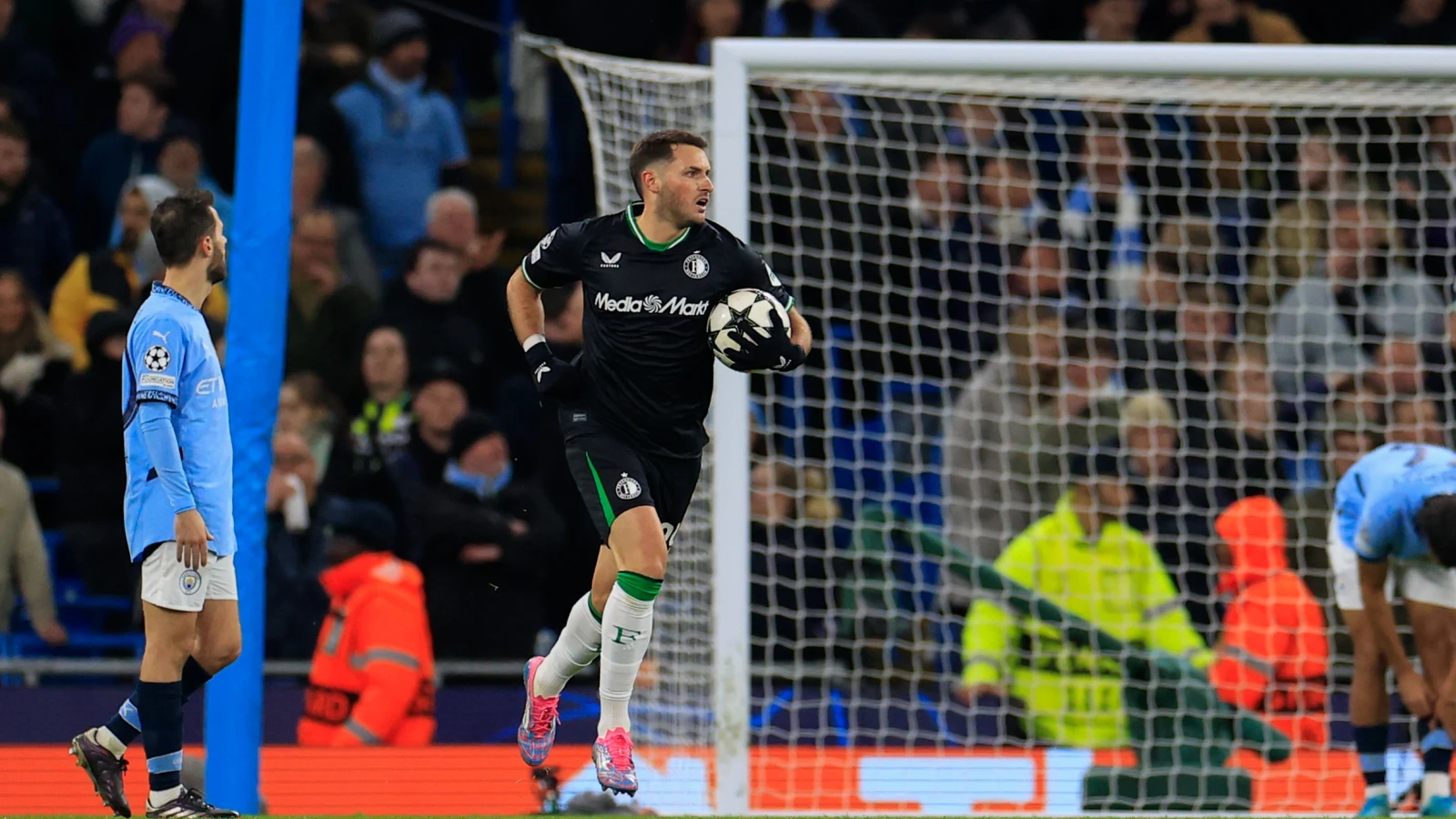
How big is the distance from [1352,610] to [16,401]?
7292mm

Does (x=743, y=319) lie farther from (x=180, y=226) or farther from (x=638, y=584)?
(x=180, y=226)

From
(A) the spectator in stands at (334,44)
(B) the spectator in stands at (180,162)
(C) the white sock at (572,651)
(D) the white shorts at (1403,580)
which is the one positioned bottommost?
(C) the white sock at (572,651)

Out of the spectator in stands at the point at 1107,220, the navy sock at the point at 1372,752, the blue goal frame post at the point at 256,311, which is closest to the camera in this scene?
the blue goal frame post at the point at 256,311

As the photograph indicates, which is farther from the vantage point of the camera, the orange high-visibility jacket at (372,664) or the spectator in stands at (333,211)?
the spectator in stands at (333,211)

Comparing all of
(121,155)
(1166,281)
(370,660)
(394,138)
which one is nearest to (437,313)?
(394,138)

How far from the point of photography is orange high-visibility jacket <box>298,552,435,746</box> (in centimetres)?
874

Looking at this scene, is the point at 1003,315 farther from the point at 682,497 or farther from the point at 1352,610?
the point at 682,497

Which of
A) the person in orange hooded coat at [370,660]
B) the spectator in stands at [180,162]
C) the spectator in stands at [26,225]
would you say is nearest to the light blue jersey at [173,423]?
the person in orange hooded coat at [370,660]

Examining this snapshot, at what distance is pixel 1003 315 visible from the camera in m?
10.6

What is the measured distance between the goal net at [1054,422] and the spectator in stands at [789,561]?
0.03 m

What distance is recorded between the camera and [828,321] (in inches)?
440

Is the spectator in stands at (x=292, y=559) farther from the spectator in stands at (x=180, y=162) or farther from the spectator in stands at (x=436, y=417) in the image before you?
the spectator in stands at (x=180, y=162)

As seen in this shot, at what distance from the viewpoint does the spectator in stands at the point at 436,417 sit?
32.8ft

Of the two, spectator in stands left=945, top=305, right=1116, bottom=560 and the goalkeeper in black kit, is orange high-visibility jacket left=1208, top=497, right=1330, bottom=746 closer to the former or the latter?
spectator in stands left=945, top=305, right=1116, bottom=560
